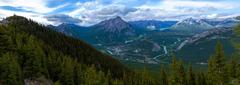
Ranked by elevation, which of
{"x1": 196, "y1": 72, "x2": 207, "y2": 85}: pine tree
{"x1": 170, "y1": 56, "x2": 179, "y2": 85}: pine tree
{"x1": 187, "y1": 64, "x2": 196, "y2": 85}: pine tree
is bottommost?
{"x1": 196, "y1": 72, "x2": 207, "y2": 85}: pine tree

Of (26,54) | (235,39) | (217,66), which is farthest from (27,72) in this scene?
(235,39)

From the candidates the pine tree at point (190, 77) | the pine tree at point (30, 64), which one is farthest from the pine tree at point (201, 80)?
the pine tree at point (30, 64)

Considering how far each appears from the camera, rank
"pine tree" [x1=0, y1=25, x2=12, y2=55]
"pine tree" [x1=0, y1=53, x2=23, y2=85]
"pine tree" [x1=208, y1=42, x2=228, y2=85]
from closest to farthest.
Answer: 1. "pine tree" [x1=208, y1=42, x2=228, y2=85]
2. "pine tree" [x1=0, y1=53, x2=23, y2=85]
3. "pine tree" [x1=0, y1=25, x2=12, y2=55]

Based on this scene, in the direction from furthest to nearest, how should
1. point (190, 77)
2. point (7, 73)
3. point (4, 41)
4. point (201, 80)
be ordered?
point (201, 80) < point (190, 77) < point (4, 41) < point (7, 73)

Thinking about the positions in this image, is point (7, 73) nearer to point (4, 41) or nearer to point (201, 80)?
point (4, 41)

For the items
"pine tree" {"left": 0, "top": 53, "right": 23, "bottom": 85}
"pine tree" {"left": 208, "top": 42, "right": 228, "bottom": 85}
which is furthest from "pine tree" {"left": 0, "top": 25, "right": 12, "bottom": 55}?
"pine tree" {"left": 208, "top": 42, "right": 228, "bottom": 85}

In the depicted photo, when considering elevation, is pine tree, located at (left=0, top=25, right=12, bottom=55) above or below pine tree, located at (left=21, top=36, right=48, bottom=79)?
above

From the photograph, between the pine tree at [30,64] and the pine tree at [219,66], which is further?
the pine tree at [30,64]

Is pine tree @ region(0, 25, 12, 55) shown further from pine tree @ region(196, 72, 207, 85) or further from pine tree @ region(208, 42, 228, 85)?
pine tree @ region(196, 72, 207, 85)

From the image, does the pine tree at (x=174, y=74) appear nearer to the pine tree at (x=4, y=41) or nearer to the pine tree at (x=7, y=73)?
the pine tree at (x=7, y=73)

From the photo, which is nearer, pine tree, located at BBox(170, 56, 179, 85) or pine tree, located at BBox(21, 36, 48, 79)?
pine tree, located at BBox(170, 56, 179, 85)

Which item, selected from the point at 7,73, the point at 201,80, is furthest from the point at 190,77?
the point at 7,73
